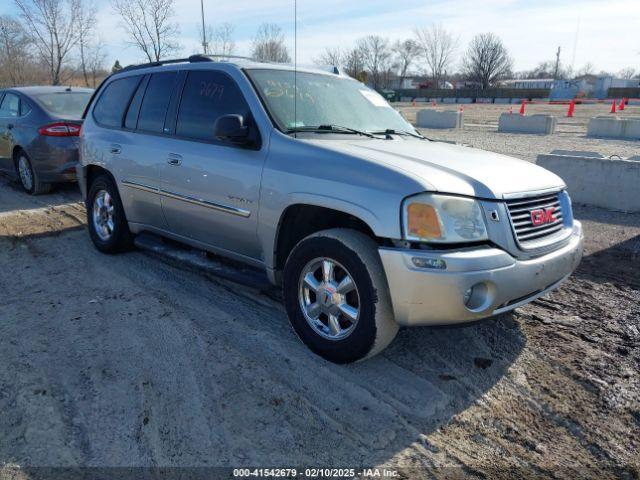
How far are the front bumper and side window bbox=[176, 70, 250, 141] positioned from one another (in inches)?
69.2

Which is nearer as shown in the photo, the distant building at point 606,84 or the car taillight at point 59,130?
the car taillight at point 59,130

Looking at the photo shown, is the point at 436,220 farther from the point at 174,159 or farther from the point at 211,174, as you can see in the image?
the point at 174,159

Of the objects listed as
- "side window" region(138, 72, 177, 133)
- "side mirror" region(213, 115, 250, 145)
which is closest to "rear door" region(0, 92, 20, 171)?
"side window" region(138, 72, 177, 133)

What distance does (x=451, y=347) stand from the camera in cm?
353

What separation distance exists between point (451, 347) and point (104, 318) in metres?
2.59

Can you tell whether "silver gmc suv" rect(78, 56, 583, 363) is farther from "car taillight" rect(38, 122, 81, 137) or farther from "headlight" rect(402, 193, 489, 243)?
"car taillight" rect(38, 122, 81, 137)

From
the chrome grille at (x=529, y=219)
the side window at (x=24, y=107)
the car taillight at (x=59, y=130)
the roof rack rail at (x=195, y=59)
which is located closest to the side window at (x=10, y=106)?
the side window at (x=24, y=107)

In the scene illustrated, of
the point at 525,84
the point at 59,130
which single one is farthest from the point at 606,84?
the point at 59,130

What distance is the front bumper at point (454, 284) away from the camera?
2.73 m

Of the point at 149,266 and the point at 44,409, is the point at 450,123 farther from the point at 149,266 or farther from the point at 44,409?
the point at 44,409

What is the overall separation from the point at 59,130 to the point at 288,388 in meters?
6.44

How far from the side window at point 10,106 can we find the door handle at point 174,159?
5.55m

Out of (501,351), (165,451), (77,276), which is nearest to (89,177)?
(77,276)

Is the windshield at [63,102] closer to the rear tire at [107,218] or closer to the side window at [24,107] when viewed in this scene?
the side window at [24,107]
